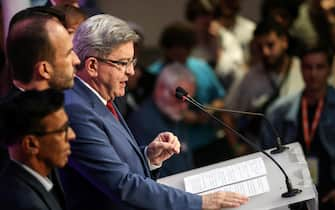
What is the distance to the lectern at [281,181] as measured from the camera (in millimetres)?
3590

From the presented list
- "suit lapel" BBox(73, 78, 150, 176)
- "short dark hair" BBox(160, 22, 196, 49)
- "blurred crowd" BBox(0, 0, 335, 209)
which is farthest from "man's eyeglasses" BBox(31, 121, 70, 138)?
"short dark hair" BBox(160, 22, 196, 49)

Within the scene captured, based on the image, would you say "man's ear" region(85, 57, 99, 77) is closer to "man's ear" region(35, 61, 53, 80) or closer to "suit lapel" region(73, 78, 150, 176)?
"suit lapel" region(73, 78, 150, 176)

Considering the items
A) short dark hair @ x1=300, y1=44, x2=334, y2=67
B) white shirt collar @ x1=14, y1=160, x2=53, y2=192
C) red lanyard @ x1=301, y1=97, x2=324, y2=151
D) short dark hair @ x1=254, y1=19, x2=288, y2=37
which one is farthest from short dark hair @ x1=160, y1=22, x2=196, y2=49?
white shirt collar @ x1=14, y1=160, x2=53, y2=192

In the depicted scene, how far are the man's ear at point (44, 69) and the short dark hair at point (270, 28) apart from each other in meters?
2.92

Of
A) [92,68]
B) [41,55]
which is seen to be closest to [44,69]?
[41,55]

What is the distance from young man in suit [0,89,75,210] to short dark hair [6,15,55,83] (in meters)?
0.38

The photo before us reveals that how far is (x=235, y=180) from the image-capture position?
383cm

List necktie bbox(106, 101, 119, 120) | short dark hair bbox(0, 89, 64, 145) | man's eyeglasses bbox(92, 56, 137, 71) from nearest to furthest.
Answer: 1. short dark hair bbox(0, 89, 64, 145)
2. man's eyeglasses bbox(92, 56, 137, 71)
3. necktie bbox(106, 101, 119, 120)

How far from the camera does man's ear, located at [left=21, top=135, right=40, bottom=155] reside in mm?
3123

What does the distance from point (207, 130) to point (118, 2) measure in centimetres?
257

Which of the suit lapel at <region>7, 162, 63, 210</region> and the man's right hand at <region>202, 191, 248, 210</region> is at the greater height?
the suit lapel at <region>7, 162, 63, 210</region>

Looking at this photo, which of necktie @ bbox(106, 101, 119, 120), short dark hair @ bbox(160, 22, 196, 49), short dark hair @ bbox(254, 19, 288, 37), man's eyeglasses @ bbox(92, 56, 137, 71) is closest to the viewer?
man's eyeglasses @ bbox(92, 56, 137, 71)

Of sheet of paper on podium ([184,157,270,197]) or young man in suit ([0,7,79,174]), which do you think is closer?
young man in suit ([0,7,79,174])

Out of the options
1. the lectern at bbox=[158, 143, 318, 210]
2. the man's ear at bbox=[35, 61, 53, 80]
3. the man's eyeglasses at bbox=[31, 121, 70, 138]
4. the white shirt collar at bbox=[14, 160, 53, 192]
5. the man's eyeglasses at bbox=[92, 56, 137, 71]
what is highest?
the man's eyeglasses at bbox=[92, 56, 137, 71]
